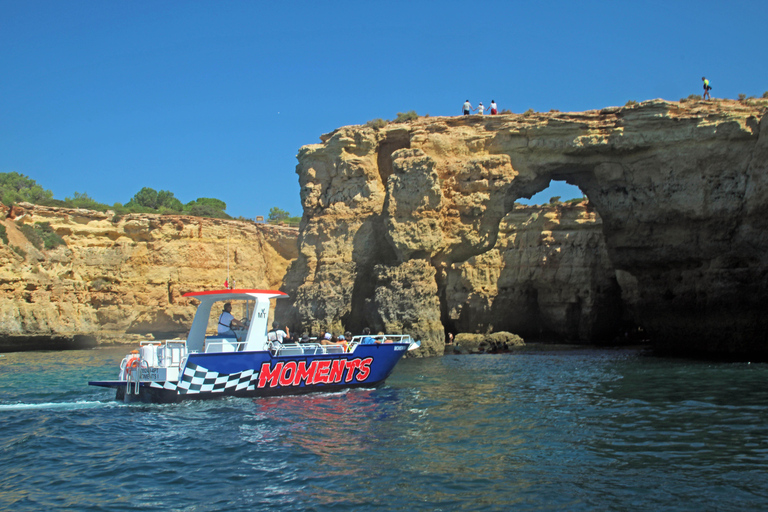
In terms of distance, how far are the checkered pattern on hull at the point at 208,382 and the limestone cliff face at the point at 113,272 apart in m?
21.6

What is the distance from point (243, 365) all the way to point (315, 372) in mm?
1845

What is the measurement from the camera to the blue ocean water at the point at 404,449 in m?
7.41

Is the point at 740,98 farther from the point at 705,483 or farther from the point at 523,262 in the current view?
the point at 705,483

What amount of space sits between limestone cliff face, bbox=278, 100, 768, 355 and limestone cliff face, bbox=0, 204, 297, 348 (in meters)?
10.5

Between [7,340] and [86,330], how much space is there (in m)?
4.47

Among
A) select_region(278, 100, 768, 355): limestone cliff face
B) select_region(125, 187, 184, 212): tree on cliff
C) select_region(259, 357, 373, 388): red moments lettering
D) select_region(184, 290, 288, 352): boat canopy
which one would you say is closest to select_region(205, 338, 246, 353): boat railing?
select_region(184, 290, 288, 352): boat canopy

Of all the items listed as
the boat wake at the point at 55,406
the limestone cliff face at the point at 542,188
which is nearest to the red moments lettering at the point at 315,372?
the boat wake at the point at 55,406

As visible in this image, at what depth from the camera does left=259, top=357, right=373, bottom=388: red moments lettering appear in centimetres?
1487

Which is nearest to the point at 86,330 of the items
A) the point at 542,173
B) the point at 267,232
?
the point at 267,232

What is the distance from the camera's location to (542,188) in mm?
27328

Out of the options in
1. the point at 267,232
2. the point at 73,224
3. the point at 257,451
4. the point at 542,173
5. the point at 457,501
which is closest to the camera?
the point at 457,501

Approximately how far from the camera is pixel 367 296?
29297mm

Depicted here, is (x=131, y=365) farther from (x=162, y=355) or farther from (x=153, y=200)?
(x=153, y=200)

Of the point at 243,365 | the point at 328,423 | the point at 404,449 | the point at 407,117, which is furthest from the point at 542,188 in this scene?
Result: the point at 404,449
